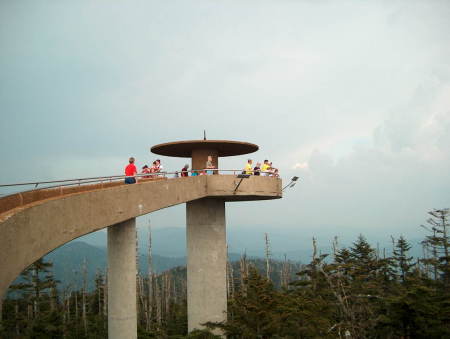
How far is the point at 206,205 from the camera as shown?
67.0 ft

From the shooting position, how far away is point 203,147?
21.0 m

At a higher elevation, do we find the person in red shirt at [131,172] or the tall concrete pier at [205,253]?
the person in red shirt at [131,172]

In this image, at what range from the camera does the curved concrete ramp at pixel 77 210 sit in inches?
336

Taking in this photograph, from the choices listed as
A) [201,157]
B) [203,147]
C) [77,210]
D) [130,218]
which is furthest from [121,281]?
[203,147]

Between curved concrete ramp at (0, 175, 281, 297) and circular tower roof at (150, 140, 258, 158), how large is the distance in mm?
1934

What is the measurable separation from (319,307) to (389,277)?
29.9 m

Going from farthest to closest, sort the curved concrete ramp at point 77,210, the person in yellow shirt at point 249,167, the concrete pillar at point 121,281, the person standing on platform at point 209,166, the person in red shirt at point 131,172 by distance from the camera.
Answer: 1. the person in yellow shirt at point 249,167
2. the person standing on platform at point 209,166
3. the concrete pillar at point 121,281
4. the person in red shirt at point 131,172
5. the curved concrete ramp at point 77,210

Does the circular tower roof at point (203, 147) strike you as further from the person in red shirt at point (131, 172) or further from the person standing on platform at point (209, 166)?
the person in red shirt at point (131, 172)

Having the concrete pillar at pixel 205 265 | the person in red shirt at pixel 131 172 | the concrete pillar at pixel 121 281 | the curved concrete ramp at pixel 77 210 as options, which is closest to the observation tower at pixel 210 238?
the concrete pillar at pixel 205 265

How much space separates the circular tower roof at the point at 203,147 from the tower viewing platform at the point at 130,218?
0.05 m

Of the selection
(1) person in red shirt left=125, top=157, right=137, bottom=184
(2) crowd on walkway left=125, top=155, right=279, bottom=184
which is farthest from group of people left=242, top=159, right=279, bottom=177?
(1) person in red shirt left=125, top=157, right=137, bottom=184

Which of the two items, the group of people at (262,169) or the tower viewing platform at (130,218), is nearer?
the tower viewing platform at (130,218)

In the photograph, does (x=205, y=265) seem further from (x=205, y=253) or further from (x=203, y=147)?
(x=203, y=147)

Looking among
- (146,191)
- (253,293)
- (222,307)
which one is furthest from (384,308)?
(146,191)
